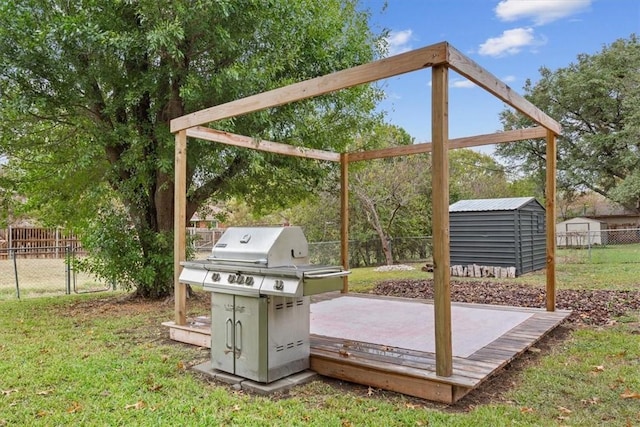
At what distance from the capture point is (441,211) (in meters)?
2.98

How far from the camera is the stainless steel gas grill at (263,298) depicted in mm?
3250

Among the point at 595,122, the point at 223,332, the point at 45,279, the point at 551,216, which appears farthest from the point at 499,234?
the point at 595,122

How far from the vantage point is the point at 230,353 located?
3.53 meters

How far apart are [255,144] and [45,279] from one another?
7.89m

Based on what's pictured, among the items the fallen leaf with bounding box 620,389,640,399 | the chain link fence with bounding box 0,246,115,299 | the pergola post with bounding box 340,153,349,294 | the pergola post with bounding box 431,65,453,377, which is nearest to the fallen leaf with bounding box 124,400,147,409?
the pergola post with bounding box 431,65,453,377

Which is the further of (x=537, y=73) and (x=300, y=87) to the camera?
(x=537, y=73)

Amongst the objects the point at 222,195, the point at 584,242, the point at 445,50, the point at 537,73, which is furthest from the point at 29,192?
the point at 537,73

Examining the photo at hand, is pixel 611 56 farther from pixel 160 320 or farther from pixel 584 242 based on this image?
pixel 160 320

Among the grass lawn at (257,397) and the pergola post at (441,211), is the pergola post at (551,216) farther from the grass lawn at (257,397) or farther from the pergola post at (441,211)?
the pergola post at (441,211)

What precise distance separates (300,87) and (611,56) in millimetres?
19863

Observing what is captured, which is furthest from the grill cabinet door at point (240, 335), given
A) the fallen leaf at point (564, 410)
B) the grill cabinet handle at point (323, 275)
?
the fallen leaf at point (564, 410)

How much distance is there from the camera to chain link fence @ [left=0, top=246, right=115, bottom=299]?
793 centimetres

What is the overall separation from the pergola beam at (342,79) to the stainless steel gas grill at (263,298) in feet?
3.73

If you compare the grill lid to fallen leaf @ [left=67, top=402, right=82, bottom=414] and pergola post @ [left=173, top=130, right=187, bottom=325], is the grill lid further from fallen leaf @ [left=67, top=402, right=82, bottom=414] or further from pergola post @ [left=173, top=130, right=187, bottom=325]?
fallen leaf @ [left=67, top=402, right=82, bottom=414]
